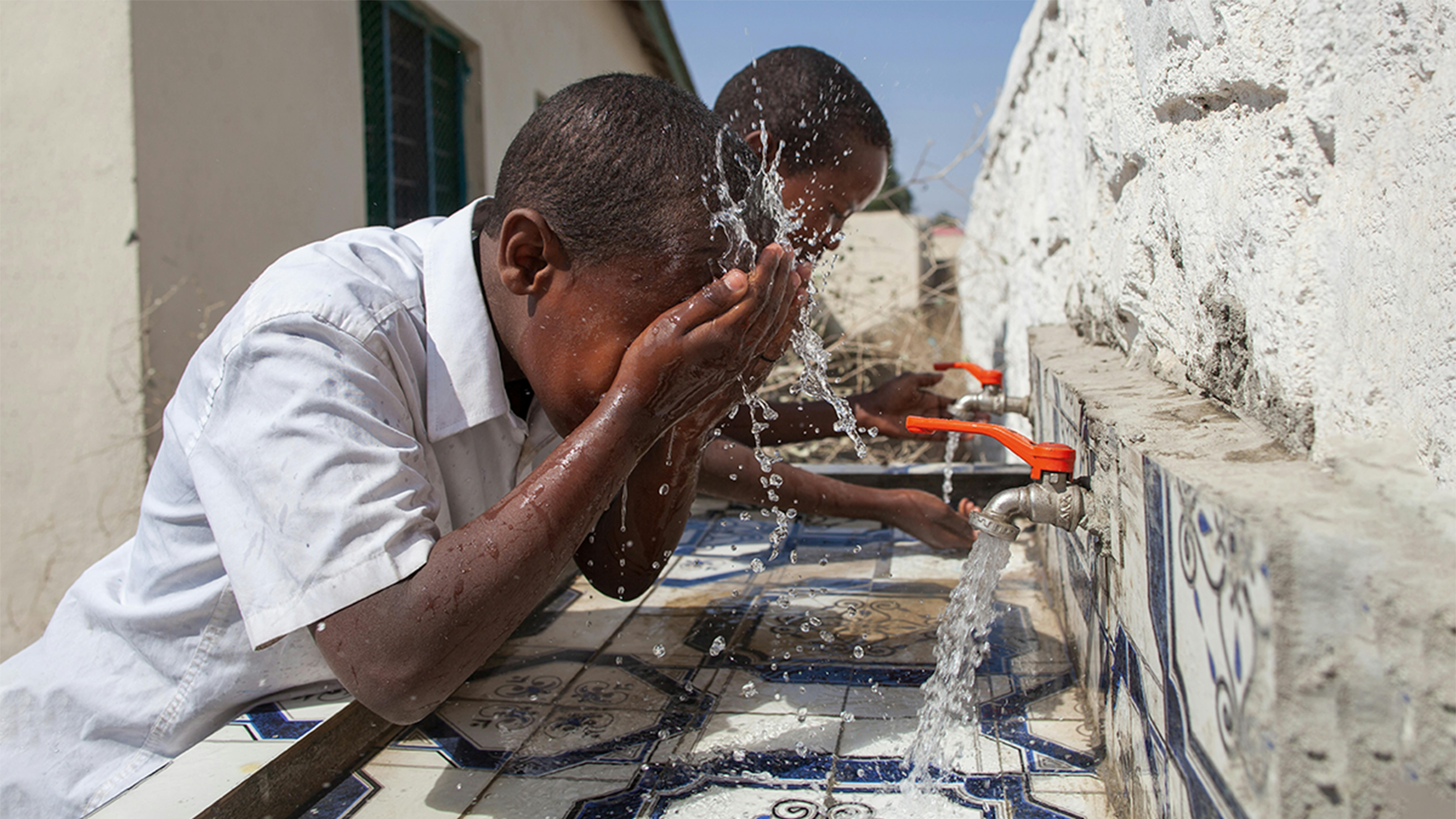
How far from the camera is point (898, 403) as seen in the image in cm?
249

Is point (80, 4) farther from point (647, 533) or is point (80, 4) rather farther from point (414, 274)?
point (647, 533)

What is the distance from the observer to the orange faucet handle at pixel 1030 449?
128 centimetres

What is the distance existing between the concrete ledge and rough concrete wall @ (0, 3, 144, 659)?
3.43 metres

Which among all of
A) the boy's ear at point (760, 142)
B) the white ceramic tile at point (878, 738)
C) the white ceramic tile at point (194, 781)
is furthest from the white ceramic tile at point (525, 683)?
the boy's ear at point (760, 142)

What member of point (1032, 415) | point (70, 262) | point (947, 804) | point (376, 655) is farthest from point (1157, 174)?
point (70, 262)

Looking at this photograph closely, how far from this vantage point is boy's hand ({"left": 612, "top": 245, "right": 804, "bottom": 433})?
1245 millimetres

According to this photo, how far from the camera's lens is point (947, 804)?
1221 mm

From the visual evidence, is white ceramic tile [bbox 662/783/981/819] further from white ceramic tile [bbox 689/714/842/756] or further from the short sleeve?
the short sleeve

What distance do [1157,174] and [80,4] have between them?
339 cm

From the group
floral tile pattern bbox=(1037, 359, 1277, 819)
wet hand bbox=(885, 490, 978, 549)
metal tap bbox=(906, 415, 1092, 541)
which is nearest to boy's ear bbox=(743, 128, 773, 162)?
wet hand bbox=(885, 490, 978, 549)

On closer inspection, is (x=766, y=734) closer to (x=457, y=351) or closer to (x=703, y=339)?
(x=703, y=339)

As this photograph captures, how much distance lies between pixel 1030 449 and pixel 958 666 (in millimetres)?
359

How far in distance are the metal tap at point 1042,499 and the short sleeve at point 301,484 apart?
70 cm

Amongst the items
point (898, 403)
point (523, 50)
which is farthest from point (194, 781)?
point (523, 50)
